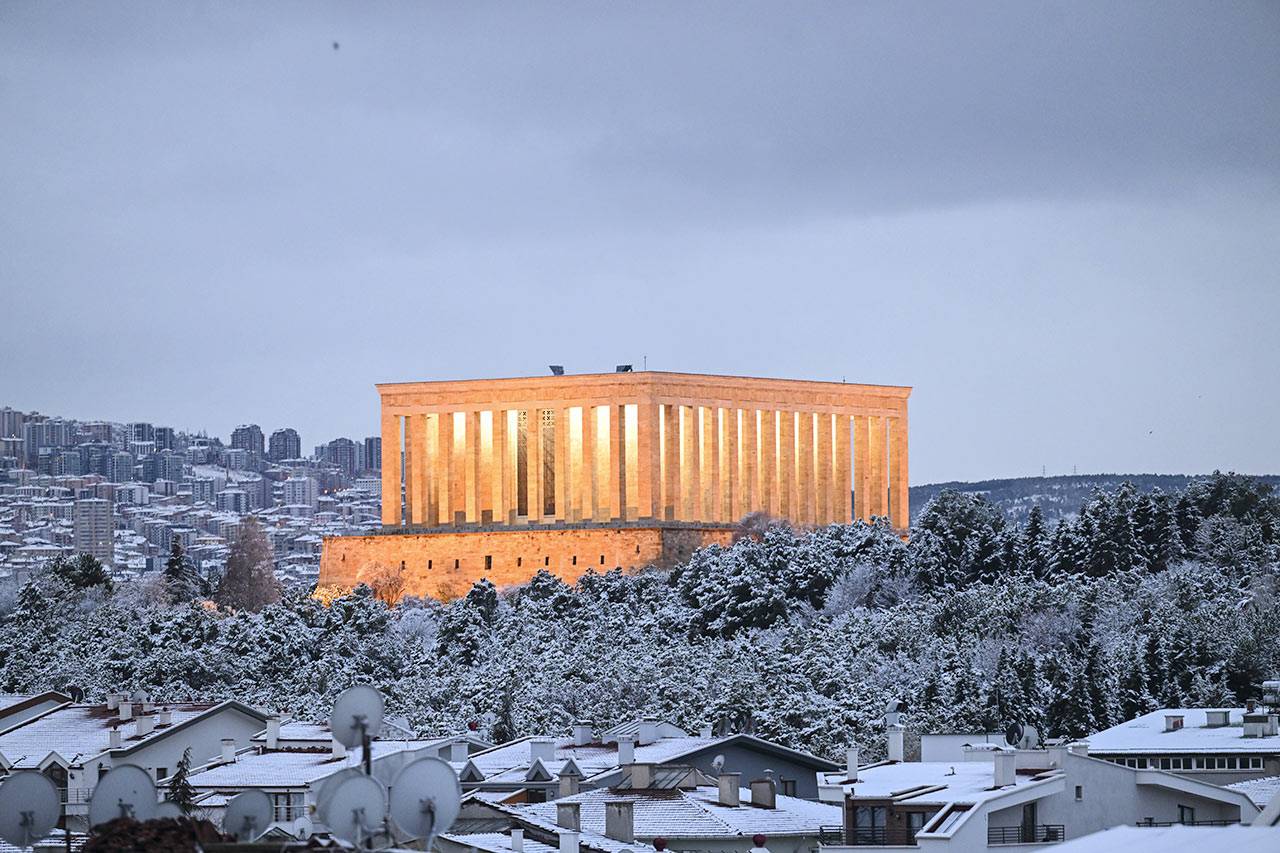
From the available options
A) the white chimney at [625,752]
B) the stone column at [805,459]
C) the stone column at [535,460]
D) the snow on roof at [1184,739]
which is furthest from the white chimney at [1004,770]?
the stone column at [805,459]

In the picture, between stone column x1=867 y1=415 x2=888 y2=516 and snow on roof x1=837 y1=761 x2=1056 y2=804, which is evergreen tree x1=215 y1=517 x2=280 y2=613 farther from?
snow on roof x1=837 y1=761 x2=1056 y2=804

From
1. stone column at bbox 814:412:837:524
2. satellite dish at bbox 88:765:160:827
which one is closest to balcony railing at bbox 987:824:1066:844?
satellite dish at bbox 88:765:160:827

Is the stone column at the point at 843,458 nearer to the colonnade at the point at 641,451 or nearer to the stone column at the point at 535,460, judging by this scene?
the colonnade at the point at 641,451

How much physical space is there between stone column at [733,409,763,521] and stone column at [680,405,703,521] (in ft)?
7.55

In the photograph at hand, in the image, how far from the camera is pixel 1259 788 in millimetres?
48781

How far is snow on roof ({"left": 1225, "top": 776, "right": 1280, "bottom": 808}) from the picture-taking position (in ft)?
153

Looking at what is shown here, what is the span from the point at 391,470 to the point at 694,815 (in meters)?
85.8

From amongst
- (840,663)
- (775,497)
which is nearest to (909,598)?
(840,663)

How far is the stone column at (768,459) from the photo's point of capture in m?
130

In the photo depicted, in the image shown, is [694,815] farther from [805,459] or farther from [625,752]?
[805,459]

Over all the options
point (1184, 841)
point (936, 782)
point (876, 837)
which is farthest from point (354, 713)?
point (936, 782)

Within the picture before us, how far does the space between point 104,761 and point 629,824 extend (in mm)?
20513

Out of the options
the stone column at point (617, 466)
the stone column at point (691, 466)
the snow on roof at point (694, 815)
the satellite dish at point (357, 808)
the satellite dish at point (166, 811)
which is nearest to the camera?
the satellite dish at point (357, 808)

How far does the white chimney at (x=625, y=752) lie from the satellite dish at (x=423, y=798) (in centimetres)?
2906
